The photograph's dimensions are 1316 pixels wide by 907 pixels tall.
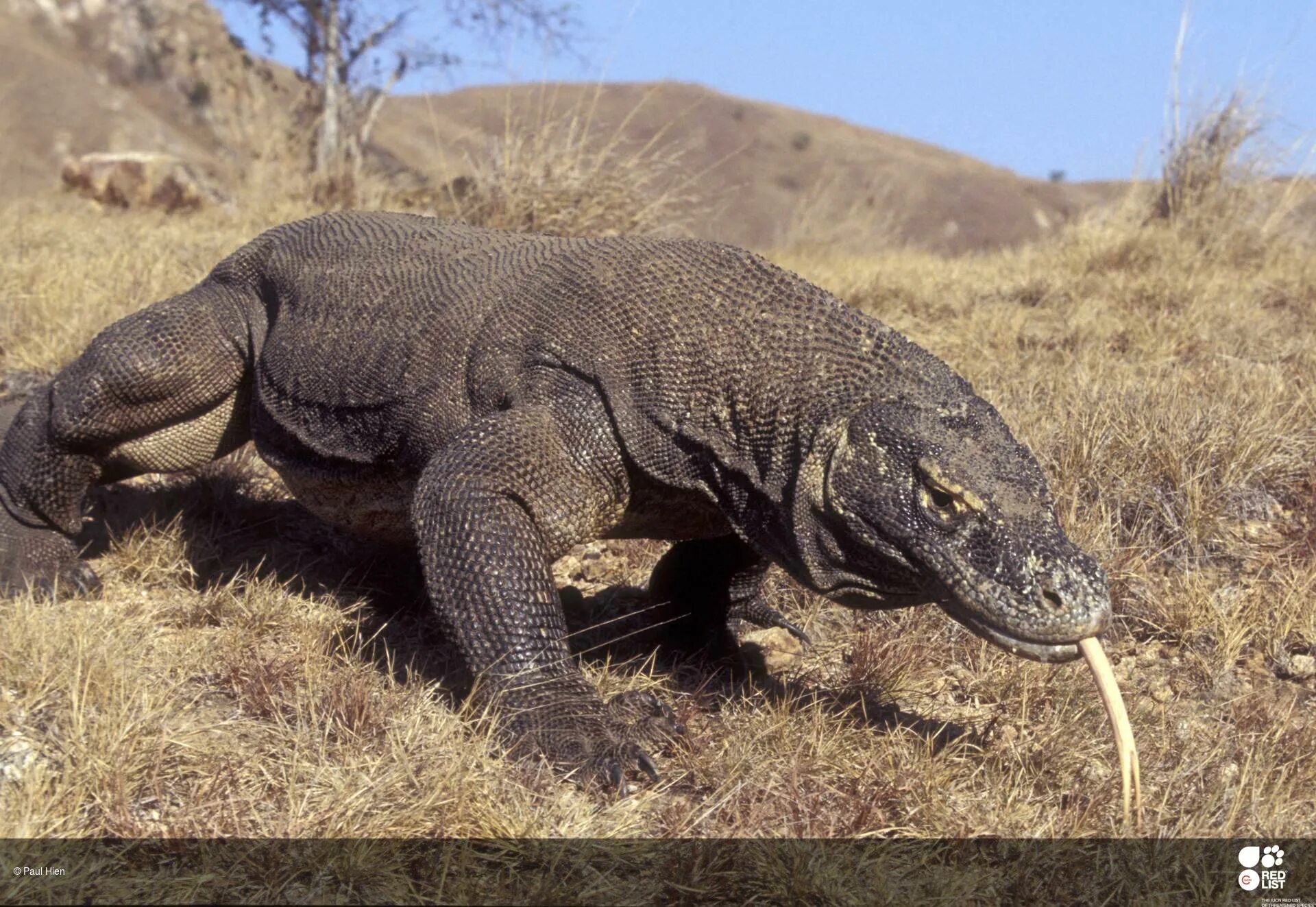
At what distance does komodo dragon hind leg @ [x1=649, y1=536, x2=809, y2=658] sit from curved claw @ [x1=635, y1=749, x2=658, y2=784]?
0.85 m

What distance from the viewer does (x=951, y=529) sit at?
2.34 m

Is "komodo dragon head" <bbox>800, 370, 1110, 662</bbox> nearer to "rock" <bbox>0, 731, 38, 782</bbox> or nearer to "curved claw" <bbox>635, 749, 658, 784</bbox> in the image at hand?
"curved claw" <bbox>635, 749, 658, 784</bbox>

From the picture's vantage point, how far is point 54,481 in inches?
148

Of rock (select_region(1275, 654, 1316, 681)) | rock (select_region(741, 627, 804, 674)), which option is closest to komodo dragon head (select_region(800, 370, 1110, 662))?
rock (select_region(741, 627, 804, 674))

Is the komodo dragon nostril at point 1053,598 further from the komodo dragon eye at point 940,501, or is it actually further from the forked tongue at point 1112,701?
the komodo dragon eye at point 940,501

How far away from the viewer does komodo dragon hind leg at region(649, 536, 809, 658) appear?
3.40 m

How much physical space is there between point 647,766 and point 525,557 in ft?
1.64

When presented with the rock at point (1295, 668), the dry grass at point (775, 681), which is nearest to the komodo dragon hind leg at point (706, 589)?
the dry grass at point (775, 681)

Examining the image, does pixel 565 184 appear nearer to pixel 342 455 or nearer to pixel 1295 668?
pixel 342 455

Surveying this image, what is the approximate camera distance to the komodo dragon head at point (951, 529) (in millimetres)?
2227

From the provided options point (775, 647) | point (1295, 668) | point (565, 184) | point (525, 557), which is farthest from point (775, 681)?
point (565, 184)

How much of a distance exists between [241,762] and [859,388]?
147 centimetres

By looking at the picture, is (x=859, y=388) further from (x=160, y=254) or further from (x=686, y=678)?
(x=160, y=254)

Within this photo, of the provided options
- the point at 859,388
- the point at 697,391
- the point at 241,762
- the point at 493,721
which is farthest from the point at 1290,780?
the point at 241,762
